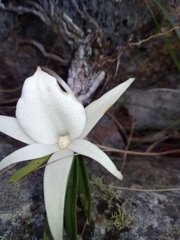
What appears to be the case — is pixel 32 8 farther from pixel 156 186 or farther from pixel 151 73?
pixel 156 186

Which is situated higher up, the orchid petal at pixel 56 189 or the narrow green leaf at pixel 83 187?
the orchid petal at pixel 56 189

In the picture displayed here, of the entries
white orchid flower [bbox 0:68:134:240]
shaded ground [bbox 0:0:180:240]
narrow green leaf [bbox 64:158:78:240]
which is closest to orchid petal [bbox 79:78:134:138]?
white orchid flower [bbox 0:68:134:240]

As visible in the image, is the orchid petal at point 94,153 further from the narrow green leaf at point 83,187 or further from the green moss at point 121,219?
the green moss at point 121,219

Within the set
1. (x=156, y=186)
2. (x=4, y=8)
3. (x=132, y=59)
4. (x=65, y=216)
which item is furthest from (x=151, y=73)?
(x=65, y=216)

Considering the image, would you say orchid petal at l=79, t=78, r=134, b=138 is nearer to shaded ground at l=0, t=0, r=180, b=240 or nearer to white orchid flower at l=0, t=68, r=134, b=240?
white orchid flower at l=0, t=68, r=134, b=240

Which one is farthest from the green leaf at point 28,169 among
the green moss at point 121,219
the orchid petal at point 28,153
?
the green moss at point 121,219

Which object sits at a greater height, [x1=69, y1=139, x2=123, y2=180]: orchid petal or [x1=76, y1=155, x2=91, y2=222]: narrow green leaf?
[x1=69, y1=139, x2=123, y2=180]: orchid petal
